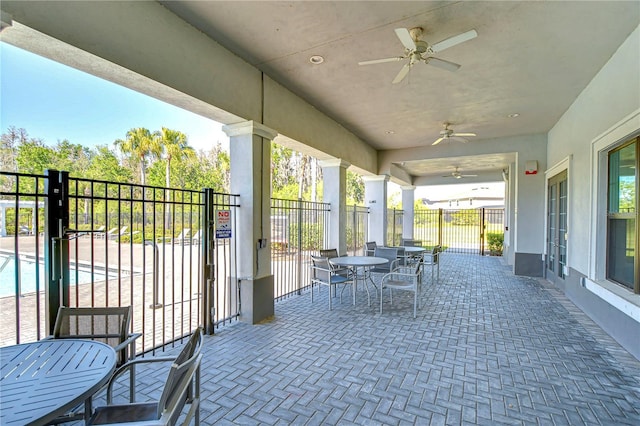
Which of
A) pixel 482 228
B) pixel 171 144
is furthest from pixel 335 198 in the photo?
pixel 171 144

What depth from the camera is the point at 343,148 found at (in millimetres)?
6582

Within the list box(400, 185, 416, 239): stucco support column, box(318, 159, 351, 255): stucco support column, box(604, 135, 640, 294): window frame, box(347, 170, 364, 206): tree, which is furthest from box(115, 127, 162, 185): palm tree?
box(604, 135, 640, 294): window frame

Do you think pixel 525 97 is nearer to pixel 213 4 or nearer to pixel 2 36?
pixel 213 4

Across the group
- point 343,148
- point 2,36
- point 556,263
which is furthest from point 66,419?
point 556,263

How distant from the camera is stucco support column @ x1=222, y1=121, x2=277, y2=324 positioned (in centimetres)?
400

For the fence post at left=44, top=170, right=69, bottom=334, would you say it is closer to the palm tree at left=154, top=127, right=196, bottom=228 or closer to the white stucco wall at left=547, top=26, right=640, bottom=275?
the white stucco wall at left=547, top=26, right=640, bottom=275

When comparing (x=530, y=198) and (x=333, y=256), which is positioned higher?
(x=530, y=198)

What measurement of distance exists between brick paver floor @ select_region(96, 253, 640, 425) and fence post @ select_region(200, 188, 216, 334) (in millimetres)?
239

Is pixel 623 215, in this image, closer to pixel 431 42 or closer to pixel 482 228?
pixel 431 42

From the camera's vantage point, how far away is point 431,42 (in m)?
3.36

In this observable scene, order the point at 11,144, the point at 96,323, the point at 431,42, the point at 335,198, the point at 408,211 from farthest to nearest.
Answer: the point at 11,144 < the point at 408,211 < the point at 335,198 < the point at 431,42 < the point at 96,323

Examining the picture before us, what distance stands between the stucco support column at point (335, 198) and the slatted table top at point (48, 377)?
5155 millimetres

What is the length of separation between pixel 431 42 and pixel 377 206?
5.62m

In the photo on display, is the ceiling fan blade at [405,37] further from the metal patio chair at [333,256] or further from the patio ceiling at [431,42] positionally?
the metal patio chair at [333,256]
